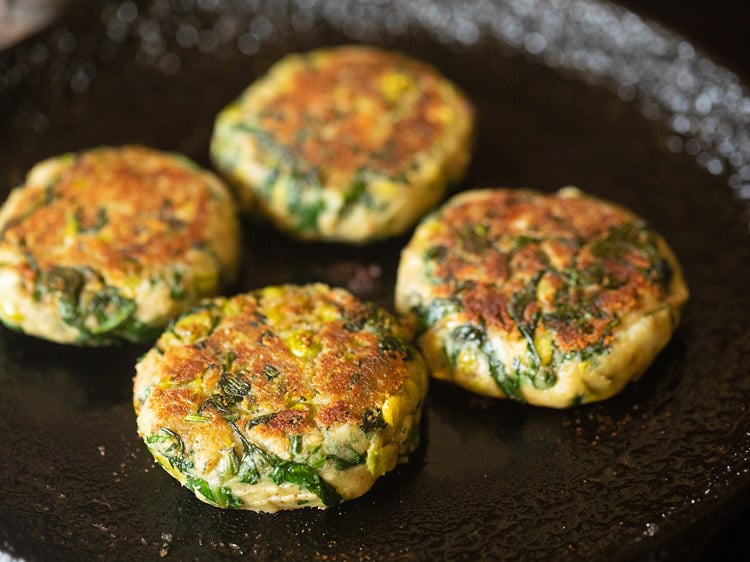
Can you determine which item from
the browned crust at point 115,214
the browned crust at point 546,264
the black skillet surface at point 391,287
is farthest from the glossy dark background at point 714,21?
the browned crust at point 115,214

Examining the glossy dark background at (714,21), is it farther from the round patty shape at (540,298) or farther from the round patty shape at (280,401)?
the round patty shape at (280,401)

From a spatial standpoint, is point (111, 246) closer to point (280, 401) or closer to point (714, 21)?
point (280, 401)

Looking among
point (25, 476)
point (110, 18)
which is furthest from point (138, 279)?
point (110, 18)

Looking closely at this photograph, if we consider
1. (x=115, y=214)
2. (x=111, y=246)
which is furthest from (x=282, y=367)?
(x=115, y=214)

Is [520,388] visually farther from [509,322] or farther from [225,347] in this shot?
[225,347]

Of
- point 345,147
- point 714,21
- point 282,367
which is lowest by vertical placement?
point 282,367
